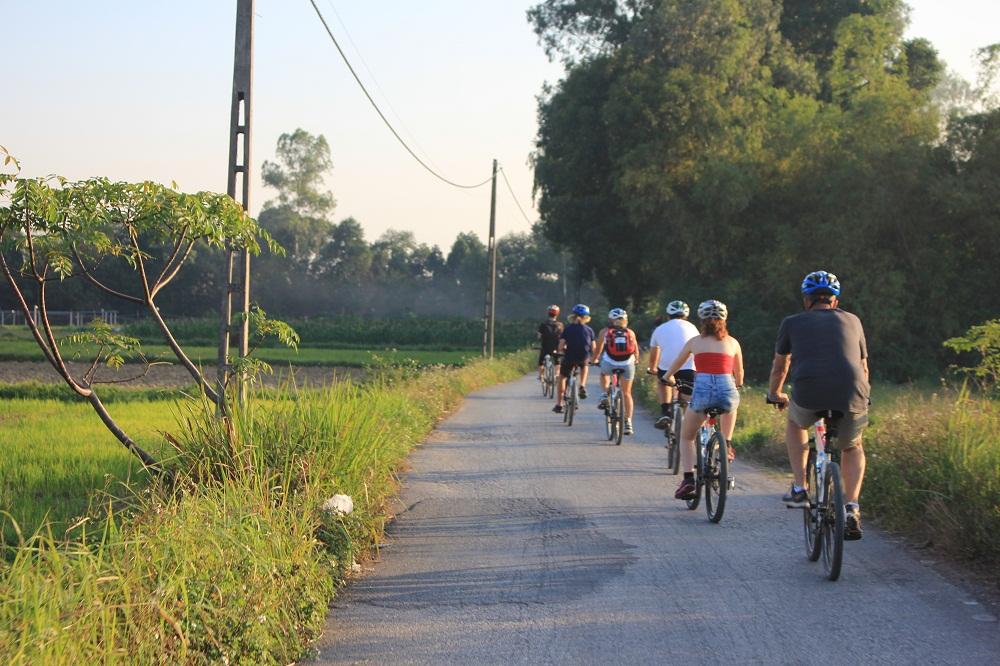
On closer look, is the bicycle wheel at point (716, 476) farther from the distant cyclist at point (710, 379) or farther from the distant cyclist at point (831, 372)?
the distant cyclist at point (831, 372)

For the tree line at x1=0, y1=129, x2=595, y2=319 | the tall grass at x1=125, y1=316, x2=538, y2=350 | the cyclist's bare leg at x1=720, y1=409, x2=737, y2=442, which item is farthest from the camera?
the tree line at x1=0, y1=129, x2=595, y2=319

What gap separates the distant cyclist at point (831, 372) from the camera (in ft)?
23.3

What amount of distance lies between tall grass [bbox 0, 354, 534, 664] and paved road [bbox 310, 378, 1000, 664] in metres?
0.35

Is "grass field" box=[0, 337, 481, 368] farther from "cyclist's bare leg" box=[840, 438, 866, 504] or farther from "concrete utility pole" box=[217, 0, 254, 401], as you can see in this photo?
"cyclist's bare leg" box=[840, 438, 866, 504]

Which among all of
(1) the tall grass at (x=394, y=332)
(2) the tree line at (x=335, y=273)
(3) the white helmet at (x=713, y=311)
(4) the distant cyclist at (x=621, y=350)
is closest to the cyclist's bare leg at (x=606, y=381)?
(4) the distant cyclist at (x=621, y=350)

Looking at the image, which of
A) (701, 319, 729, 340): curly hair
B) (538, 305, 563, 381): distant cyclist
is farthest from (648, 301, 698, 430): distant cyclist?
(538, 305, 563, 381): distant cyclist

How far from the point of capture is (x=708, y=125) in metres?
44.1

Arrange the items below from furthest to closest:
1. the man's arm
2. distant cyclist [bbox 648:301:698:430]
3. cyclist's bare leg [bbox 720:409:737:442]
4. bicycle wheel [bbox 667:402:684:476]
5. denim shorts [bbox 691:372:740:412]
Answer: distant cyclist [bbox 648:301:698:430]
bicycle wheel [bbox 667:402:684:476]
cyclist's bare leg [bbox 720:409:737:442]
denim shorts [bbox 691:372:740:412]
the man's arm

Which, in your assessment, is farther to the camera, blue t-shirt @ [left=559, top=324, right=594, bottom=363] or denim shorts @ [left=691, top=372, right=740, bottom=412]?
blue t-shirt @ [left=559, top=324, right=594, bottom=363]

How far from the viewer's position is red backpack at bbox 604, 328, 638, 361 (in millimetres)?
14727

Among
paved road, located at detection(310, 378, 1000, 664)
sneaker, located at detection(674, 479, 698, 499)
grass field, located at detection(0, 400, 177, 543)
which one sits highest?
sneaker, located at detection(674, 479, 698, 499)

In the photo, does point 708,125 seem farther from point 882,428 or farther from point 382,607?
point 382,607

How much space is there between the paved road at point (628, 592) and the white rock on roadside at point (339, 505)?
462 mm

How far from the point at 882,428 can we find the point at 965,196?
28.6 metres
